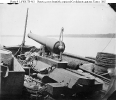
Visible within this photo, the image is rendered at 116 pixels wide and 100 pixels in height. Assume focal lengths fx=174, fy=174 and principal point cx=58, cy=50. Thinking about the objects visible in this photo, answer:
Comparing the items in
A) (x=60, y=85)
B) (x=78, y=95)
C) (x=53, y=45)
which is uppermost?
(x=53, y=45)

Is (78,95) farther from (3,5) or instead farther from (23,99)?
(3,5)

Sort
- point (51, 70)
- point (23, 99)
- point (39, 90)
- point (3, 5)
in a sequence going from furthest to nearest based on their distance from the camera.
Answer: point (51, 70) → point (3, 5) → point (39, 90) → point (23, 99)

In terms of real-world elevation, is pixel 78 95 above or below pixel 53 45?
below

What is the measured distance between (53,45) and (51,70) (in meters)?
0.82

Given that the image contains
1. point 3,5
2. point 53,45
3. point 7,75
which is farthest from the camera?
point 53,45

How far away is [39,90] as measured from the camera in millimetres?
3635

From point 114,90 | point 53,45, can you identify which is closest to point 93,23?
point 53,45

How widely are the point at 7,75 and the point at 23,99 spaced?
2.14ft

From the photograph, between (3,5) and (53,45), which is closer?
(3,5)

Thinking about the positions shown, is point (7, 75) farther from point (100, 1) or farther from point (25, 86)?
point (100, 1)

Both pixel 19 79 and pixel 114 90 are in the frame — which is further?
pixel 19 79

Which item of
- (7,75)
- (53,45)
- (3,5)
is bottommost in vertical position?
(7,75)

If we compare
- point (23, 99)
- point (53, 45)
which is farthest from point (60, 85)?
point (53, 45)

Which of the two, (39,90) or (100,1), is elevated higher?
(100,1)
